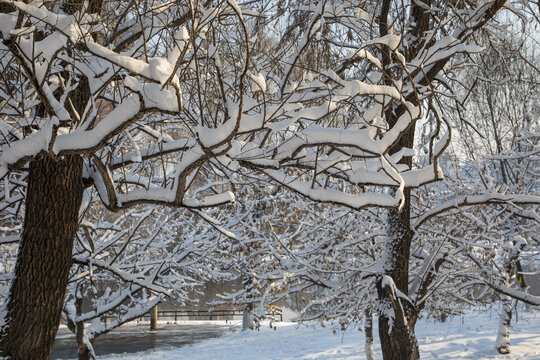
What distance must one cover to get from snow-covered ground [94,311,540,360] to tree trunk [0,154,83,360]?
8.39 meters

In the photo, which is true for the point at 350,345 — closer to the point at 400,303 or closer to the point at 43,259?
the point at 400,303

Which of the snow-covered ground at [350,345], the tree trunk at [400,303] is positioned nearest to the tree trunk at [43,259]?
the tree trunk at [400,303]

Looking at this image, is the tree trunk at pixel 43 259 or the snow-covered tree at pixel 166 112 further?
the tree trunk at pixel 43 259

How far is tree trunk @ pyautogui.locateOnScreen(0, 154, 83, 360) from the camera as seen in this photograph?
10.8 ft

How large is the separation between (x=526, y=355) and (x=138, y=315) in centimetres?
849

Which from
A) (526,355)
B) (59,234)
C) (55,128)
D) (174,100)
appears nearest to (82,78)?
(59,234)

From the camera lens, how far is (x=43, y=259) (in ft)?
11.3

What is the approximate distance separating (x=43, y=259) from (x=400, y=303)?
352cm

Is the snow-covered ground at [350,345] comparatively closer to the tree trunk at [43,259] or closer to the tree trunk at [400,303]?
the tree trunk at [400,303]

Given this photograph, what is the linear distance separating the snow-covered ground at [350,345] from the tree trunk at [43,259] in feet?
27.5

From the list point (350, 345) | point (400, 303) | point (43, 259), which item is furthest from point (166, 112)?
point (350, 345)

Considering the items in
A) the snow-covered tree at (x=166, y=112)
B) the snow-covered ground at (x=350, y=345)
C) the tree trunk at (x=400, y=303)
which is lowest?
the snow-covered ground at (x=350, y=345)

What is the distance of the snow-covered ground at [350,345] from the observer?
11.3 m

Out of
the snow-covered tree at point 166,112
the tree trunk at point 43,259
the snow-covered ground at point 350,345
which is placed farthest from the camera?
the snow-covered ground at point 350,345
